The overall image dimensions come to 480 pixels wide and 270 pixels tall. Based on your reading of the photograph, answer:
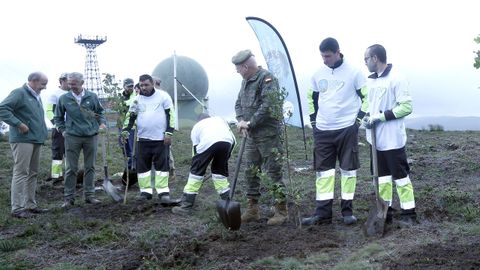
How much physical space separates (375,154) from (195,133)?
8.33ft

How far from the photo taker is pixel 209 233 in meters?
5.79

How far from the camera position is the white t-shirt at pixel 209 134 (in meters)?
7.27

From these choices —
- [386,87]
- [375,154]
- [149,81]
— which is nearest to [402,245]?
[375,154]

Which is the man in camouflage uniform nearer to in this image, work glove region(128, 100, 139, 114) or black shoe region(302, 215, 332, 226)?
black shoe region(302, 215, 332, 226)

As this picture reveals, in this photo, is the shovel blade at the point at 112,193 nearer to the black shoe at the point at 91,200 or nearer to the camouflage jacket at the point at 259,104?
the black shoe at the point at 91,200

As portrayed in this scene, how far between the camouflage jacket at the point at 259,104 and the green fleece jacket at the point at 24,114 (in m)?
2.95

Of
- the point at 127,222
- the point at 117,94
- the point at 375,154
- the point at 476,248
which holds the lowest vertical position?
the point at 127,222

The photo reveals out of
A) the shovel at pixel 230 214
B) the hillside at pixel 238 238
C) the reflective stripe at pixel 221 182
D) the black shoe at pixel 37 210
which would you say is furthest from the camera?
the black shoe at pixel 37 210

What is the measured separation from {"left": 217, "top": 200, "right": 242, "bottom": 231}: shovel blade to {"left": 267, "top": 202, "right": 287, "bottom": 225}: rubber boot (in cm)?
62

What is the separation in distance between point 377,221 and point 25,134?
4.87 m

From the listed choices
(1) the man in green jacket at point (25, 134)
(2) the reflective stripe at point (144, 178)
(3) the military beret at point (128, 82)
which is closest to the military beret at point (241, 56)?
(2) the reflective stripe at point (144, 178)

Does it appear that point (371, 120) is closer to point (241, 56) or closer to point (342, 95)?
point (342, 95)

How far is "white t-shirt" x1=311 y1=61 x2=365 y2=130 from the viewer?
6203mm

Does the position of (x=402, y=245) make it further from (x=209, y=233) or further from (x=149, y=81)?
(x=149, y=81)
